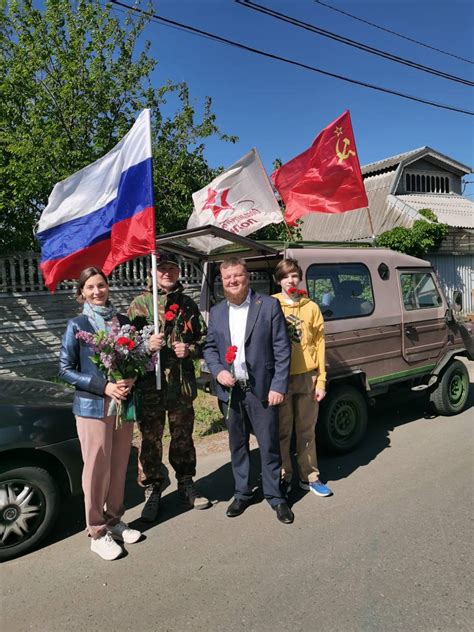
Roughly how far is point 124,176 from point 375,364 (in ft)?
10.4

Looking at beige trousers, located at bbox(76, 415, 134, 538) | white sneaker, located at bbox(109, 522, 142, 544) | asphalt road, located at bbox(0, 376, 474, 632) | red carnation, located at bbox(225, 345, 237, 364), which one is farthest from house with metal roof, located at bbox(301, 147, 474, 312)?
white sneaker, located at bbox(109, 522, 142, 544)

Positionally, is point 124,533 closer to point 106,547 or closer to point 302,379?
point 106,547

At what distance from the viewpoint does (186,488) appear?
364cm

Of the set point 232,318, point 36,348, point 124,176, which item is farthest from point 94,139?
point 232,318

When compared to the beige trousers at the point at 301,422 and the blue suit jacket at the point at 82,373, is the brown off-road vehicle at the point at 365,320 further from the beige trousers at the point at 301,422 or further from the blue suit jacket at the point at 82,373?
the blue suit jacket at the point at 82,373

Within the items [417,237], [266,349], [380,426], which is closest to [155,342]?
[266,349]

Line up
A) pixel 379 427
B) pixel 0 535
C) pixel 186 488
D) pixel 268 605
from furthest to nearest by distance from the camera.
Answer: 1. pixel 379 427
2. pixel 186 488
3. pixel 0 535
4. pixel 268 605

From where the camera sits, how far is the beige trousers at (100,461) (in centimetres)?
288

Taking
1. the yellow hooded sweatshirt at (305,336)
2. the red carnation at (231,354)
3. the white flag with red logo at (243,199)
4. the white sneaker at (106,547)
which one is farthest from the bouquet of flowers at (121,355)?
the white flag with red logo at (243,199)

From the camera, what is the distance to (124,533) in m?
3.13

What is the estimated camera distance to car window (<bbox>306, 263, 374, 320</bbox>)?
14.7ft

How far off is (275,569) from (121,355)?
1.63 meters

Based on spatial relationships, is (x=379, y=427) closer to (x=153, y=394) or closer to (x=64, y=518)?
(x=153, y=394)

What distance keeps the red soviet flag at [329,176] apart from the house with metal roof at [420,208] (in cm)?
1004
